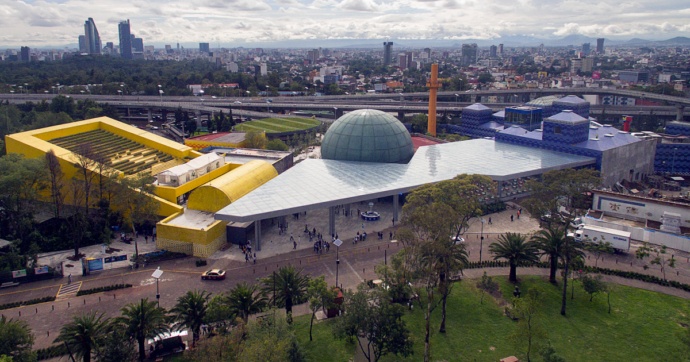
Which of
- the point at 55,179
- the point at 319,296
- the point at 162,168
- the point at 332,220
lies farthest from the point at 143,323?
the point at 162,168

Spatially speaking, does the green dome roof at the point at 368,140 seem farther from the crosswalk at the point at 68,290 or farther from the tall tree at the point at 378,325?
the tall tree at the point at 378,325

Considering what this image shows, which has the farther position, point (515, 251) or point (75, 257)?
point (75, 257)

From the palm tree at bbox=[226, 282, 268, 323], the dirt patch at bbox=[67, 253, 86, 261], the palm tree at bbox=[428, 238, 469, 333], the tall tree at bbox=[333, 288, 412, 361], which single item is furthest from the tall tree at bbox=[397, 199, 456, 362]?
the dirt patch at bbox=[67, 253, 86, 261]

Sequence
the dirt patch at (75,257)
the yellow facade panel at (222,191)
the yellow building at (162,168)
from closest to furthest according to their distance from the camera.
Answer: the dirt patch at (75,257) < the yellow building at (162,168) < the yellow facade panel at (222,191)

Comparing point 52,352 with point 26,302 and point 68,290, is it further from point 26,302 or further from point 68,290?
point 68,290

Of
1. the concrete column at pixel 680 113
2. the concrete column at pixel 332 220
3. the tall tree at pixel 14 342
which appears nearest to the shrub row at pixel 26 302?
the tall tree at pixel 14 342

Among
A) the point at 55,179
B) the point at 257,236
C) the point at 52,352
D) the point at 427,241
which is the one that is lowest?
the point at 52,352

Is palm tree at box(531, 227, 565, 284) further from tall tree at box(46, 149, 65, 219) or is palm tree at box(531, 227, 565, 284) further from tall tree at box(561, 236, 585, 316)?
tall tree at box(46, 149, 65, 219)
